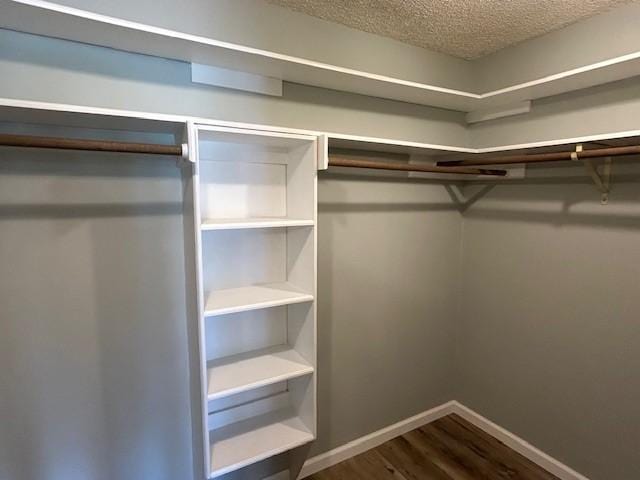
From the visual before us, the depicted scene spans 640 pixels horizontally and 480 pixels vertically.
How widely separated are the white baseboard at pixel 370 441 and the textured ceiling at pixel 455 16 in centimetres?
233

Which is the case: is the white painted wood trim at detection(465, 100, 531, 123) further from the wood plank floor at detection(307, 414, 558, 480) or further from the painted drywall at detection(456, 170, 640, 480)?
the wood plank floor at detection(307, 414, 558, 480)

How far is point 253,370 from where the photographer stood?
156 cm

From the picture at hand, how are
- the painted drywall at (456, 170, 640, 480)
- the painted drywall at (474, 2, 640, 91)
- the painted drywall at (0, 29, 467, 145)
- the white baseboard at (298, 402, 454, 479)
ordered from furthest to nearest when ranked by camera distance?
the white baseboard at (298, 402, 454, 479), the painted drywall at (456, 170, 640, 480), the painted drywall at (474, 2, 640, 91), the painted drywall at (0, 29, 467, 145)

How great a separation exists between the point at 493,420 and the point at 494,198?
4.77 ft

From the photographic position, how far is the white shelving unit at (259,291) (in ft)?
4.96

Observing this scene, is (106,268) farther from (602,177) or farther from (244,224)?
(602,177)

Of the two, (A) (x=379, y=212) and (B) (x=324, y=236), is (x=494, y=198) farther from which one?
(B) (x=324, y=236)

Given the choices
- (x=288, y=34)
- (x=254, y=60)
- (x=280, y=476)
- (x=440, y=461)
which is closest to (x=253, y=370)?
(x=280, y=476)

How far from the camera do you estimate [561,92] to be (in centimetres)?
183

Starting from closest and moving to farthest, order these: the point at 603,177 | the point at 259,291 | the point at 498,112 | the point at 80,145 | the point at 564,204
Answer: the point at 80,145, the point at 259,291, the point at 603,177, the point at 564,204, the point at 498,112

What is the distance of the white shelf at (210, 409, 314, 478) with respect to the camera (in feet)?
4.81

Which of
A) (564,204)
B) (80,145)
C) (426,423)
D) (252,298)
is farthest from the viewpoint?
(426,423)

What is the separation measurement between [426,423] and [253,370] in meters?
1.56

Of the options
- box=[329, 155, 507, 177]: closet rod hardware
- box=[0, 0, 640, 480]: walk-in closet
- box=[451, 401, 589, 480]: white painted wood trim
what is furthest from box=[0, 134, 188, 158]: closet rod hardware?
box=[451, 401, 589, 480]: white painted wood trim
